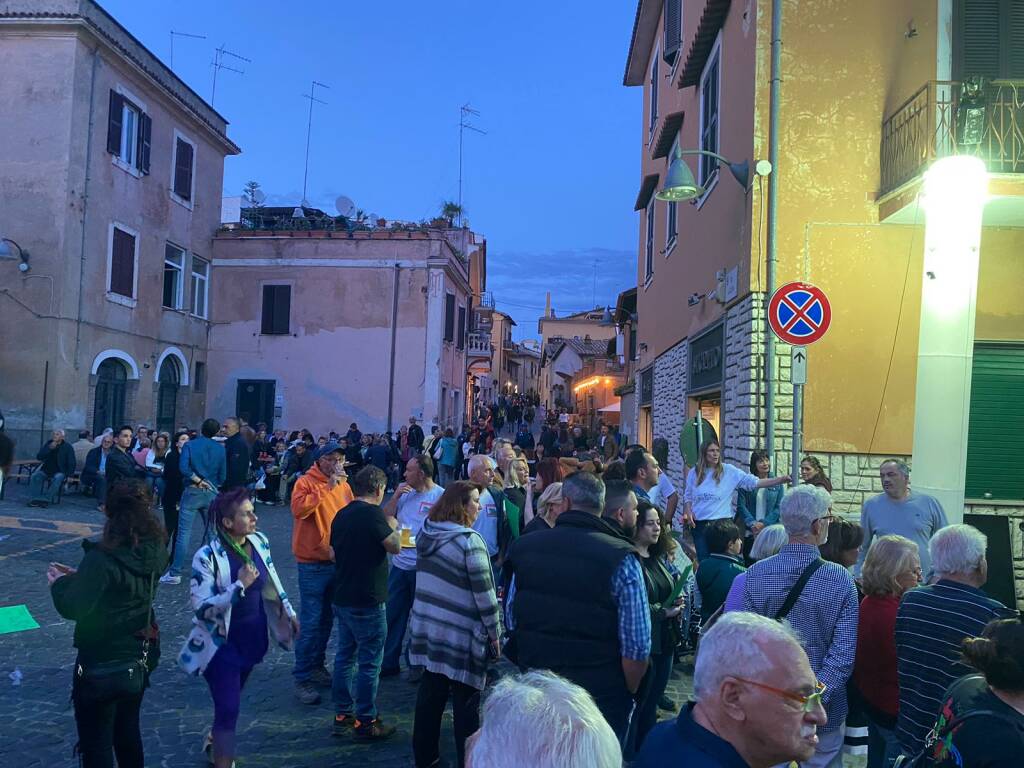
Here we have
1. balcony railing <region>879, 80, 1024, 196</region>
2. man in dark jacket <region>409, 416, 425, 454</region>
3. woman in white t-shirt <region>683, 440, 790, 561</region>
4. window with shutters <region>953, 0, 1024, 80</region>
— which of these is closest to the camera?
woman in white t-shirt <region>683, 440, 790, 561</region>

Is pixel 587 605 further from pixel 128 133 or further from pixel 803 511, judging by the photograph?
pixel 128 133

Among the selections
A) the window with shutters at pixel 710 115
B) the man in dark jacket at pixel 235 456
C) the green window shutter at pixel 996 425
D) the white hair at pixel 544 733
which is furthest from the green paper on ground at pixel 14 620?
the window with shutters at pixel 710 115

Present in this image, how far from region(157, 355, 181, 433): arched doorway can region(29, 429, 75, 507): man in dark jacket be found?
7516mm

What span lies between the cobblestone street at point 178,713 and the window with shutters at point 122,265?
13.4 metres

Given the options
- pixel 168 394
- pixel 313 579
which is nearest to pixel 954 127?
pixel 313 579

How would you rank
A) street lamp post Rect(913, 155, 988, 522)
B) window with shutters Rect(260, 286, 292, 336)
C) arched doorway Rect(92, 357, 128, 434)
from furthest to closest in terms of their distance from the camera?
window with shutters Rect(260, 286, 292, 336) → arched doorway Rect(92, 357, 128, 434) → street lamp post Rect(913, 155, 988, 522)

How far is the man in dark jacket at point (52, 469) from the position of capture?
47.3 feet

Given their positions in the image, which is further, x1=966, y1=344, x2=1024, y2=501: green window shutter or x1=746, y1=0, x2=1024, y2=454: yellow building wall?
x1=966, y1=344, x2=1024, y2=501: green window shutter

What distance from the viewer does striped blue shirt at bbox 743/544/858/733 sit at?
3580mm

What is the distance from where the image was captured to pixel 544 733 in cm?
150

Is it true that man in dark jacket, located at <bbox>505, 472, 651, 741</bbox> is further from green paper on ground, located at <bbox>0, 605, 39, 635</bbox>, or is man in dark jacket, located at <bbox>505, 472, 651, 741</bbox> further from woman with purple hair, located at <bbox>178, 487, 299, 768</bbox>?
green paper on ground, located at <bbox>0, 605, 39, 635</bbox>

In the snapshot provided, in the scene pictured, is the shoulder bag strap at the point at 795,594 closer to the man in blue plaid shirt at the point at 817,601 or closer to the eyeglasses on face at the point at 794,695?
the man in blue plaid shirt at the point at 817,601

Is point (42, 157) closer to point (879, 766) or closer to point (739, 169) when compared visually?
point (739, 169)

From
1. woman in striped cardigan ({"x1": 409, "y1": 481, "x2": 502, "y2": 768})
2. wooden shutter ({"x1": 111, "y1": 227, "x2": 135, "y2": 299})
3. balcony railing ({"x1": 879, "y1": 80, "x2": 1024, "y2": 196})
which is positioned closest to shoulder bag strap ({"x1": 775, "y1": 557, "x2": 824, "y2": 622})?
woman in striped cardigan ({"x1": 409, "y1": 481, "x2": 502, "y2": 768})
